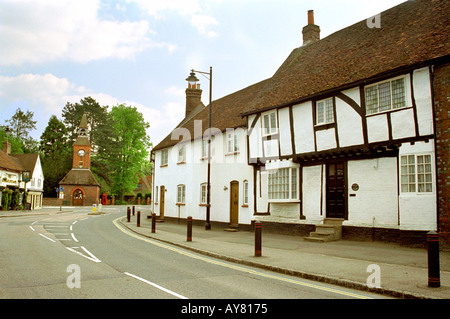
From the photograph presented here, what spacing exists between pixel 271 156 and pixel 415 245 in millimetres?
8184

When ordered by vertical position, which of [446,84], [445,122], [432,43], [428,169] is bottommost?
[428,169]

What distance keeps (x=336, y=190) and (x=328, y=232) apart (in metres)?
1.95

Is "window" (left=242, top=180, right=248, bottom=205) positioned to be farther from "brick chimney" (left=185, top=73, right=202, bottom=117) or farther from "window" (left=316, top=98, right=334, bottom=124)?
"brick chimney" (left=185, top=73, right=202, bottom=117)

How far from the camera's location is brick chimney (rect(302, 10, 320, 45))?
2302cm

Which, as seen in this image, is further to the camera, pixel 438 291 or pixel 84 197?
pixel 84 197

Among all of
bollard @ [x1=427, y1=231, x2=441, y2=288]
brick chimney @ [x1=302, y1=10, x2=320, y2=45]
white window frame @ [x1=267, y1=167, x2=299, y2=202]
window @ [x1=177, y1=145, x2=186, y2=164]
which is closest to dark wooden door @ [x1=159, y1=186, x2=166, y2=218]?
window @ [x1=177, y1=145, x2=186, y2=164]

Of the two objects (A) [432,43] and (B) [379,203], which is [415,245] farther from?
(A) [432,43]

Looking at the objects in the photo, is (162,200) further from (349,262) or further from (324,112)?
(349,262)

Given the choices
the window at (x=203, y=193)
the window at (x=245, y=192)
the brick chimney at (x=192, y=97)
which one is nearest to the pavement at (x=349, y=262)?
the window at (x=245, y=192)

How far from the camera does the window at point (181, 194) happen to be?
27.9m

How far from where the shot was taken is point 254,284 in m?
7.71

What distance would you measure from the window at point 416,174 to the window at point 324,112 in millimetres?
3809
